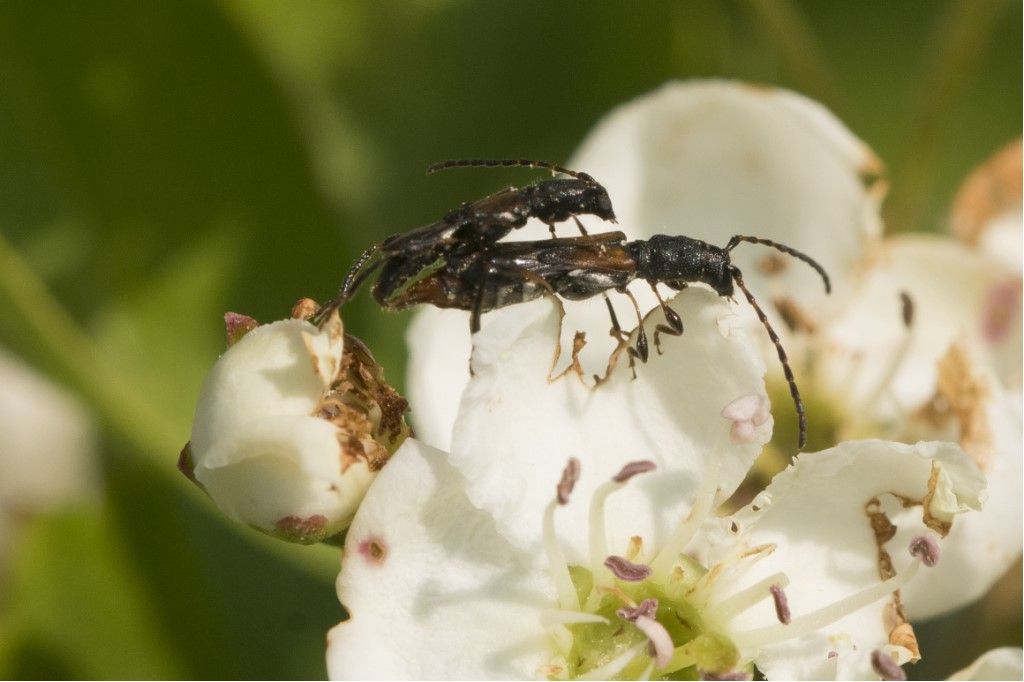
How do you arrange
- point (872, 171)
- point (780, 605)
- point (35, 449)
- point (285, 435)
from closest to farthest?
point (285, 435) → point (780, 605) → point (872, 171) → point (35, 449)

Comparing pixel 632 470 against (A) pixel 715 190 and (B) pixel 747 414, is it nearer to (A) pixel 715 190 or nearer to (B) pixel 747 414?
(B) pixel 747 414

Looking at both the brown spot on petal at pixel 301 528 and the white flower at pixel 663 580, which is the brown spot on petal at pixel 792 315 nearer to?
the white flower at pixel 663 580

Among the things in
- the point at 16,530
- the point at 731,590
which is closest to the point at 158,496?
the point at 16,530

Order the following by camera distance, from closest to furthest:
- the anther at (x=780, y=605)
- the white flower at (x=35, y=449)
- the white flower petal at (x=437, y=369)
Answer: the anther at (x=780, y=605)
the white flower petal at (x=437, y=369)
the white flower at (x=35, y=449)

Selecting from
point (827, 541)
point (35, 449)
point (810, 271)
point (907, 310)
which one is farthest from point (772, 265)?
point (35, 449)

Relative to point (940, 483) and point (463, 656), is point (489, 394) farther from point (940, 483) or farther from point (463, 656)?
point (940, 483)

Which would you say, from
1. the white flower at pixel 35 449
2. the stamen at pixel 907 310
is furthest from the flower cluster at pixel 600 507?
the white flower at pixel 35 449

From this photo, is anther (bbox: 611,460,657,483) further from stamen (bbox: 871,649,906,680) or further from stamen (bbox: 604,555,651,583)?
stamen (bbox: 871,649,906,680)
